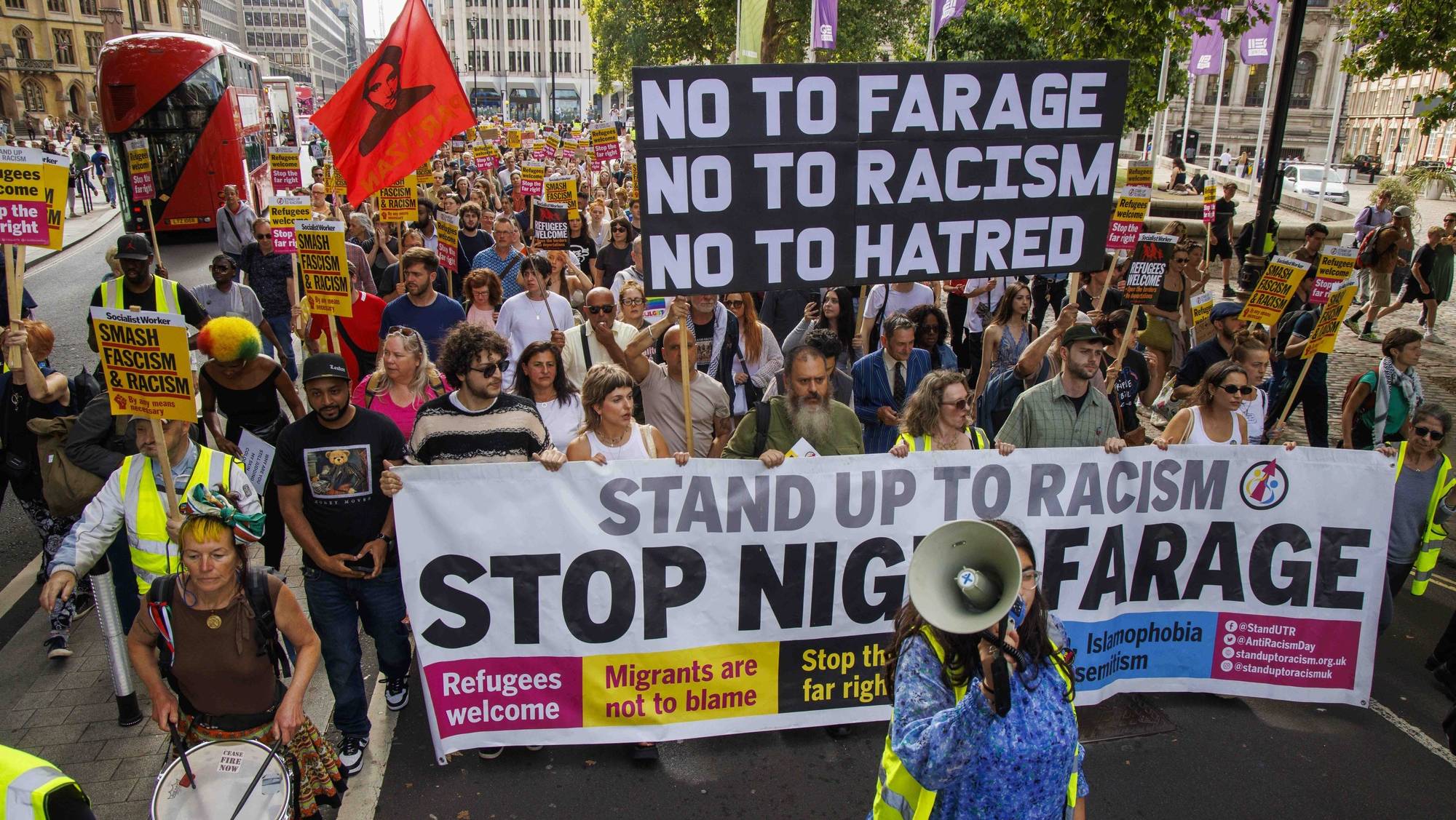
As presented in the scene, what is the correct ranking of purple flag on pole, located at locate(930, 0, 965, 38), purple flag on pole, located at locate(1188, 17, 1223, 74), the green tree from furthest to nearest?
purple flag on pole, located at locate(1188, 17, 1223, 74), purple flag on pole, located at locate(930, 0, 965, 38), the green tree

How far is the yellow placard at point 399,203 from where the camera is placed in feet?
33.0

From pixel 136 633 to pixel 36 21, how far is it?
83115mm

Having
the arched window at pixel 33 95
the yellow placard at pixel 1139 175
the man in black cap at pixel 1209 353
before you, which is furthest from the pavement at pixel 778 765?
the arched window at pixel 33 95

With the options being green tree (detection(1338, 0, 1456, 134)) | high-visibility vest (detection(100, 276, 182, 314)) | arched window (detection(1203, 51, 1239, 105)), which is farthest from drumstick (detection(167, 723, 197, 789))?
arched window (detection(1203, 51, 1239, 105))

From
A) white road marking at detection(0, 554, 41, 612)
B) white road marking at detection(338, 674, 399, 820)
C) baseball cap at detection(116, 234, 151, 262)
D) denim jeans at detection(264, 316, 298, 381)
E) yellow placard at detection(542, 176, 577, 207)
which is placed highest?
yellow placard at detection(542, 176, 577, 207)

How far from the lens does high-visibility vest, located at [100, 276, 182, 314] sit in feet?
23.2

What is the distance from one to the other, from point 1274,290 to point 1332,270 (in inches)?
19.1

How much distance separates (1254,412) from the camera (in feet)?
19.4

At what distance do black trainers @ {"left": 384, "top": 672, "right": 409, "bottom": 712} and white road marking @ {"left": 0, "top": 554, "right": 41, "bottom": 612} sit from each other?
2.74m

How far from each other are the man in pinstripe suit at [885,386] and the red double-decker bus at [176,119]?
18.4m

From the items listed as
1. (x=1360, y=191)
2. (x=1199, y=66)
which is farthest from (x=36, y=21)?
(x=1360, y=191)

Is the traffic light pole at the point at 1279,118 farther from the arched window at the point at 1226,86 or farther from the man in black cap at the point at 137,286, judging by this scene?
the arched window at the point at 1226,86

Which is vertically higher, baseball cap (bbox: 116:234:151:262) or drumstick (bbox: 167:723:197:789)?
baseball cap (bbox: 116:234:151:262)

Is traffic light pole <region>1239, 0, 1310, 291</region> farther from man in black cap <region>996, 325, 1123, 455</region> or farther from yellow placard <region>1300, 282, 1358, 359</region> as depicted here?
man in black cap <region>996, 325, 1123, 455</region>
